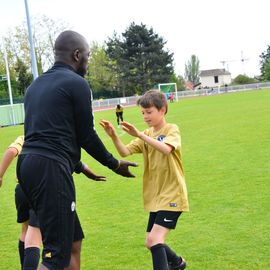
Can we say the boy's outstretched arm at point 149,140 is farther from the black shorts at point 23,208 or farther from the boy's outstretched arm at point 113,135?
the black shorts at point 23,208

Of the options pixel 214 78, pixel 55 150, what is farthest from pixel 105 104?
pixel 214 78

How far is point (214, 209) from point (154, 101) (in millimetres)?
3147

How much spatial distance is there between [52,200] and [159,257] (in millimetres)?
1497

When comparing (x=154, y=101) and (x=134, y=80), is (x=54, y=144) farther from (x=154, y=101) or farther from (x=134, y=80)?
(x=134, y=80)

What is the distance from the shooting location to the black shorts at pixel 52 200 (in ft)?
11.0

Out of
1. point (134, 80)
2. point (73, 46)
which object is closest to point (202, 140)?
point (73, 46)

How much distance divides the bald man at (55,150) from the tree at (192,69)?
142 m

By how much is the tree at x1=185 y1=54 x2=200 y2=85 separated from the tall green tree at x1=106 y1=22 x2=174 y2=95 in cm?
6591

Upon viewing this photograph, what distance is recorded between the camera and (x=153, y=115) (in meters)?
4.56

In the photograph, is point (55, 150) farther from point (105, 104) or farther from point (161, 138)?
point (105, 104)

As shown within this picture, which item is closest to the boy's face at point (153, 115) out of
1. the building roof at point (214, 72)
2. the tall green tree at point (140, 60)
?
the tall green tree at point (140, 60)

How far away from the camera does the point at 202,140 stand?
16.4m

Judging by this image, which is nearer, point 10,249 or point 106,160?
point 106,160

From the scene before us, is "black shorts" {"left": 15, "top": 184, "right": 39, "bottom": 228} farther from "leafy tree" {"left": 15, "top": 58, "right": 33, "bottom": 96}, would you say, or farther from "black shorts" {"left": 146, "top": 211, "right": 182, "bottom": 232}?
"leafy tree" {"left": 15, "top": 58, "right": 33, "bottom": 96}
